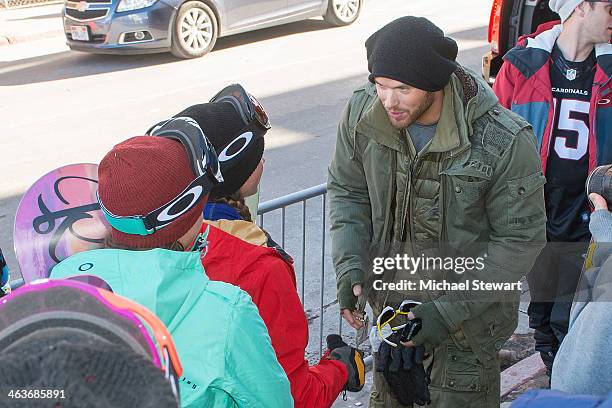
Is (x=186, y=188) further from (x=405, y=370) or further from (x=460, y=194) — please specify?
(x=405, y=370)

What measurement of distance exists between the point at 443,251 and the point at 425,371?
50 centimetres

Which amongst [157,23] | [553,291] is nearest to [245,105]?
[553,291]

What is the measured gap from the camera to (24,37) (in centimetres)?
1499

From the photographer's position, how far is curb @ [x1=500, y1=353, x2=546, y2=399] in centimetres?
479

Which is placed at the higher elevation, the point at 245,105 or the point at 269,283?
the point at 245,105

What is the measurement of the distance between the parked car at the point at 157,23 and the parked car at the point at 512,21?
719 cm

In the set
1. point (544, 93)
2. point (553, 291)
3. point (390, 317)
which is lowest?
point (553, 291)

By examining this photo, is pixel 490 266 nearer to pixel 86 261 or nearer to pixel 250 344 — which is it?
pixel 250 344

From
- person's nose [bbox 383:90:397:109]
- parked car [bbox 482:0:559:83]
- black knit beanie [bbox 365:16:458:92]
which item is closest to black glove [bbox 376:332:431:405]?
person's nose [bbox 383:90:397:109]

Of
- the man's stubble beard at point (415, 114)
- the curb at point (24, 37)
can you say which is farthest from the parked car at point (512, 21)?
the curb at point (24, 37)

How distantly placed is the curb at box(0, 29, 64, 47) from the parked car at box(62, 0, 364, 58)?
1.92 m

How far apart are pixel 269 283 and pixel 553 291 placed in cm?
278

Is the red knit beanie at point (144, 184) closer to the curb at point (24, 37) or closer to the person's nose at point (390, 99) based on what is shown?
the person's nose at point (390, 99)

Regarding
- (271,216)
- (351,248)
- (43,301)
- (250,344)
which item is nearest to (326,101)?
(271,216)
